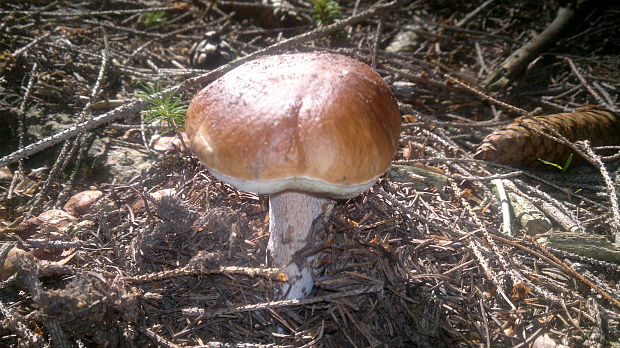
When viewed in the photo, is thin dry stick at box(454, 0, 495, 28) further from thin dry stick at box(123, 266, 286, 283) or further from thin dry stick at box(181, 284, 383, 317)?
thin dry stick at box(123, 266, 286, 283)

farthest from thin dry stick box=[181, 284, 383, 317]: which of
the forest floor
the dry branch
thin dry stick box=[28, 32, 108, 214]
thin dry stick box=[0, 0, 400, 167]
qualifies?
the dry branch

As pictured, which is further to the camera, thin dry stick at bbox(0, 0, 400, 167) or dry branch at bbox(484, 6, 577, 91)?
dry branch at bbox(484, 6, 577, 91)

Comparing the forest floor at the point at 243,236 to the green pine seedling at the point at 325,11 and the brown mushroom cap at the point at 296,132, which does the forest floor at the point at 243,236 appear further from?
the brown mushroom cap at the point at 296,132

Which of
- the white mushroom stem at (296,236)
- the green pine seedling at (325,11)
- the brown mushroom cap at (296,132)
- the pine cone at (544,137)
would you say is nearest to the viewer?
the brown mushroom cap at (296,132)

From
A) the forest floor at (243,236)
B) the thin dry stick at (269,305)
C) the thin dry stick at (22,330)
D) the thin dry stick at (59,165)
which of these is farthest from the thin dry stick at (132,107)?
the thin dry stick at (269,305)

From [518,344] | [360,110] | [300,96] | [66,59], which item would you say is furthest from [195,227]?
[66,59]

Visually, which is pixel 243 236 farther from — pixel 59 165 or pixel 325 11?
pixel 325 11

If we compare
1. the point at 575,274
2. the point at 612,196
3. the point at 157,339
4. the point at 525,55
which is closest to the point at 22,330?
the point at 157,339
